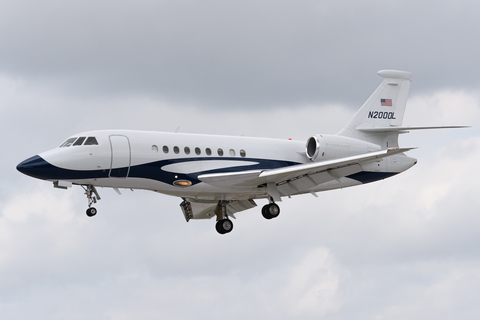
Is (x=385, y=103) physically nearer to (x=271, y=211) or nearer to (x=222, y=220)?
(x=271, y=211)

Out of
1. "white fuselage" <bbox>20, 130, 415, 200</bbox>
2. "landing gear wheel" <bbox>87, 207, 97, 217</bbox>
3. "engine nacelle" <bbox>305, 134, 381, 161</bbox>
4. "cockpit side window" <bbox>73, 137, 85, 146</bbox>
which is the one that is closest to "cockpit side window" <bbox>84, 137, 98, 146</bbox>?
"white fuselage" <bbox>20, 130, 415, 200</bbox>

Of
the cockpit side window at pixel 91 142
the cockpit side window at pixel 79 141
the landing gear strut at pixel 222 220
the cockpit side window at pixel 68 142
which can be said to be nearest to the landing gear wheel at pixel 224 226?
the landing gear strut at pixel 222 220

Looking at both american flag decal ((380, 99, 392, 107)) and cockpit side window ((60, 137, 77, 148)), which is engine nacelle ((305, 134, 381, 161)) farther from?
cockpit side window ((60, 137, 77, 148))

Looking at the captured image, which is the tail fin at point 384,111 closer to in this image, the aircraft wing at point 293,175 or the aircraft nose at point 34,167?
the aircraft wing at point 293,175

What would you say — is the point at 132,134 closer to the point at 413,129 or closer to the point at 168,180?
the point at 168,180

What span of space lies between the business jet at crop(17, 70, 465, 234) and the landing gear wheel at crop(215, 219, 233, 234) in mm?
48

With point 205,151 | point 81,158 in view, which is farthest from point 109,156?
point 205,151

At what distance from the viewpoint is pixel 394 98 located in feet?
126

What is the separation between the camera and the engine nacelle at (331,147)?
114 ft

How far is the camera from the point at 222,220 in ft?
122

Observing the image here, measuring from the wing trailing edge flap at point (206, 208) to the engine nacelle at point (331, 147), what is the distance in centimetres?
448

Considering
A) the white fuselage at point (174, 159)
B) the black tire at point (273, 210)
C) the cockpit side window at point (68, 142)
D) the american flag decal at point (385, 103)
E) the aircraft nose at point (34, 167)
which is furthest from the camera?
the american flag decal at point (385, 103)

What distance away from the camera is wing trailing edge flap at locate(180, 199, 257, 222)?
123 feet

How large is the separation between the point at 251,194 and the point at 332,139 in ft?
14.6
